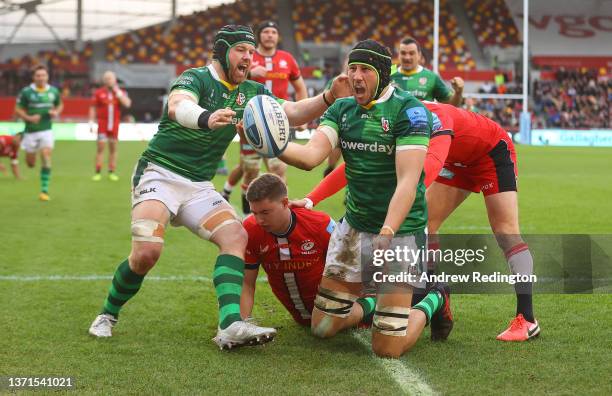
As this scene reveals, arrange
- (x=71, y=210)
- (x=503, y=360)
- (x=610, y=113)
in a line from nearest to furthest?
1. (x=503, y=360)
2. (x=71, y=210)
3. (x=610, y=113)

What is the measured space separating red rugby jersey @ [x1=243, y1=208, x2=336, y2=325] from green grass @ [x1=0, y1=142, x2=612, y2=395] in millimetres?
313

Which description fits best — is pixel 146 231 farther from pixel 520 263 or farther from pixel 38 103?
pixel 38 103

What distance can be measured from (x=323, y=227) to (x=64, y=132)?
99.4 ft

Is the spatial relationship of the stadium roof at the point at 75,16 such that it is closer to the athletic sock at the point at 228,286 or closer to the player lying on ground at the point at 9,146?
the player lying on ground at the point at 9,146

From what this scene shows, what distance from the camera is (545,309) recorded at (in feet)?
20.3

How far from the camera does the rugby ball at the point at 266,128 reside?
4.50 m

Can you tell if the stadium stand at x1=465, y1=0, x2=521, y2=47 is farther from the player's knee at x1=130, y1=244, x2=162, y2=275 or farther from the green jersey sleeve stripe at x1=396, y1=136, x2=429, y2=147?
the player's knee at x1=130, y1=244, x2=162, y2=275

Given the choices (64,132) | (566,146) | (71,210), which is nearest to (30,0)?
(64,132)

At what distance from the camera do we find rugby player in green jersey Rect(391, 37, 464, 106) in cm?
986

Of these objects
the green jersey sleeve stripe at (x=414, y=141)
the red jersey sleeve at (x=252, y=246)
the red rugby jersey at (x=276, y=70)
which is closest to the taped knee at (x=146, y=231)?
the red jersey sleeve at (x=252, y=246)

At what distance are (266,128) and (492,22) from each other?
4419 centimetres

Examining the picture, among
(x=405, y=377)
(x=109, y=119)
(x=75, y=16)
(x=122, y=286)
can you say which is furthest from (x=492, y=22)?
(x=405, y=377)

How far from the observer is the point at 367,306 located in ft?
18.5

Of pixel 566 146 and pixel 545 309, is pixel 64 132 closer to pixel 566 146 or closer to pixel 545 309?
pixel 566 146
